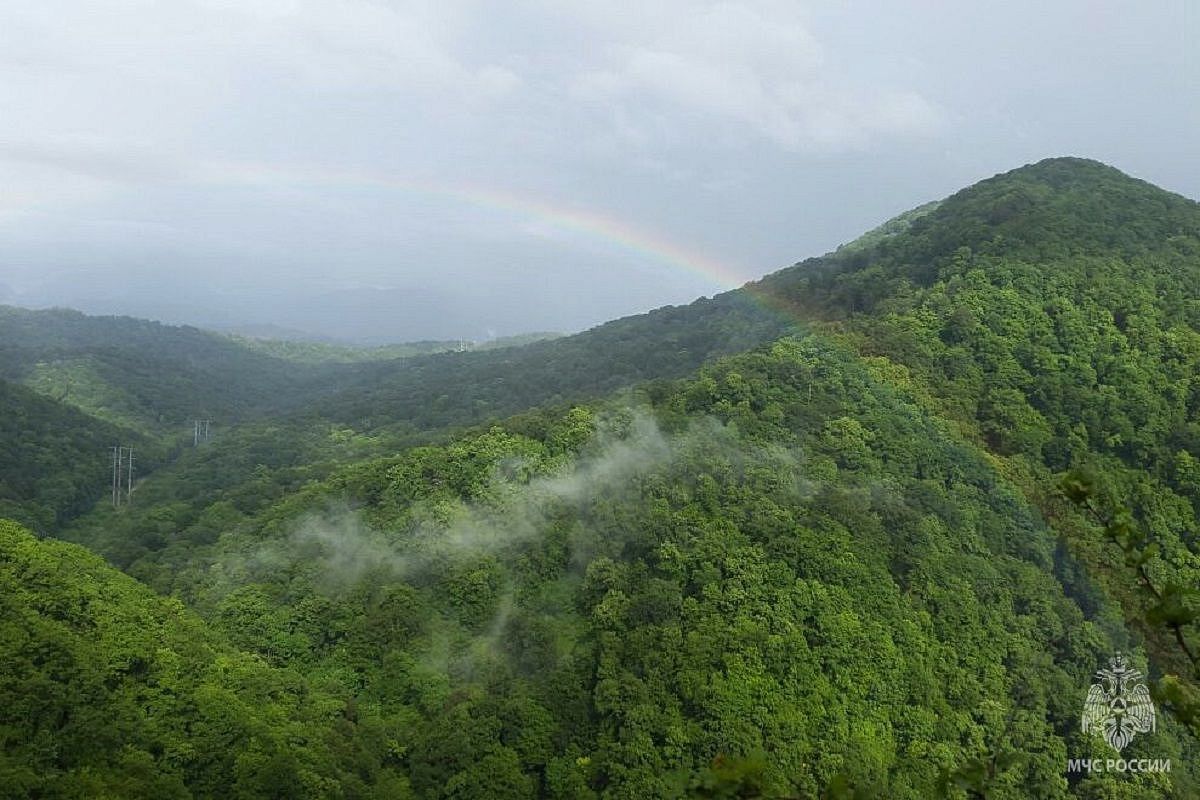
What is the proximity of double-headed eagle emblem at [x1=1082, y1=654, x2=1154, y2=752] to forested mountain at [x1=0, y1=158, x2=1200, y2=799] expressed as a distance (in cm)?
37

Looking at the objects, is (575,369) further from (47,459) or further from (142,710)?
(142,710)

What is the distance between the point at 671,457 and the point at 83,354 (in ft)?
260

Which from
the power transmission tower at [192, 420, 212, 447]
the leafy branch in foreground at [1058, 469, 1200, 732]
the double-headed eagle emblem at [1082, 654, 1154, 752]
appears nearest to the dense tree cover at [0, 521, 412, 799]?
the leafy branch in foreground at [1058, 469, 1200, 732]

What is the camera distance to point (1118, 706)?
2133 cm

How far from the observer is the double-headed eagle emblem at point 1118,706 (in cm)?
2022

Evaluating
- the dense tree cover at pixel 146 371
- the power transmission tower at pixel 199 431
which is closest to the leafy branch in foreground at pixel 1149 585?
the power transmission tower at pixel 199 431

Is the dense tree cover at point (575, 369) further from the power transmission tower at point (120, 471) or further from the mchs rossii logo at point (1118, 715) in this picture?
the mchs rossii logo at point (1118, 715)

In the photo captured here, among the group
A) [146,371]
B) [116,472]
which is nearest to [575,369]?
[116,472]

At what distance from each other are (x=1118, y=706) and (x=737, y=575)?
35.9 feet

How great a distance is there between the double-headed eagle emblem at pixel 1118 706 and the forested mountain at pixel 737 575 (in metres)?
0.37

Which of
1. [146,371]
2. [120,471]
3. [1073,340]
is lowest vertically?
[120,471]

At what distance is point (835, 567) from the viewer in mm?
22500

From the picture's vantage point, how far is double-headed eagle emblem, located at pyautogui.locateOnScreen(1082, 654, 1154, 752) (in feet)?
66.3

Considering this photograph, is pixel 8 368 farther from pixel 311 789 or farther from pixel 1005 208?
pixel 1005 208
